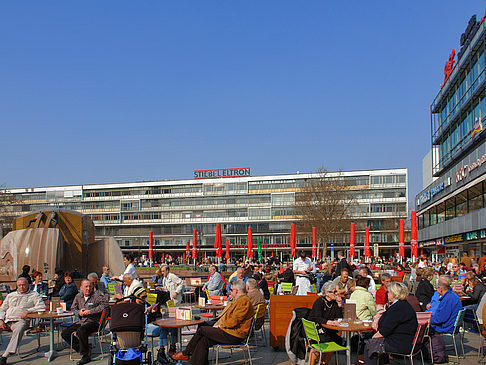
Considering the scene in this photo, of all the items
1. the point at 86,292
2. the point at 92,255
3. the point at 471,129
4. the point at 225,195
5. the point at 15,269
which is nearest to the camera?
the point at 86,292

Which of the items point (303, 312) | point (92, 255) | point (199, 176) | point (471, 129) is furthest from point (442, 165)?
point (199, 176)

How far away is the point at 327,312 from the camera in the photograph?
332 inches

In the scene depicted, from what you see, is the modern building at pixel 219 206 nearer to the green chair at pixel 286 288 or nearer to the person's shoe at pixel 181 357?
the green chair at pixel 286 288

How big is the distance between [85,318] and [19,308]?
1.54 meters

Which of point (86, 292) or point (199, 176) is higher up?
point (199, 176)

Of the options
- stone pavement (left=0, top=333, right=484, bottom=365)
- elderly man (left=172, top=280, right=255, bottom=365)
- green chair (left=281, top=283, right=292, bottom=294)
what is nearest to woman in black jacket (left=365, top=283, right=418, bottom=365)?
stone pavement (left=0, top=333, right=484, bottom=365)

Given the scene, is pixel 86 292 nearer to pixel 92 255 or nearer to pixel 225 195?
pixel 92 255

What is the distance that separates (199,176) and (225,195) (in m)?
7.48

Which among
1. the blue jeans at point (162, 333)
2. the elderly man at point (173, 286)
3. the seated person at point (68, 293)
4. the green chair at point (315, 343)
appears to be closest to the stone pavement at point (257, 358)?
the blue jeans at point (162, 333)

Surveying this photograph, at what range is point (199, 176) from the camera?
99.2m

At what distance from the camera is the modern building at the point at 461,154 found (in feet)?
112

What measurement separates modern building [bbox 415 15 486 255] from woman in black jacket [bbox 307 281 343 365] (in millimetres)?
25452

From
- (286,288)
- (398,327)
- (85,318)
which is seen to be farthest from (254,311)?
(286,288)

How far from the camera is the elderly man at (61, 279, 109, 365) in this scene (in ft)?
31.3
